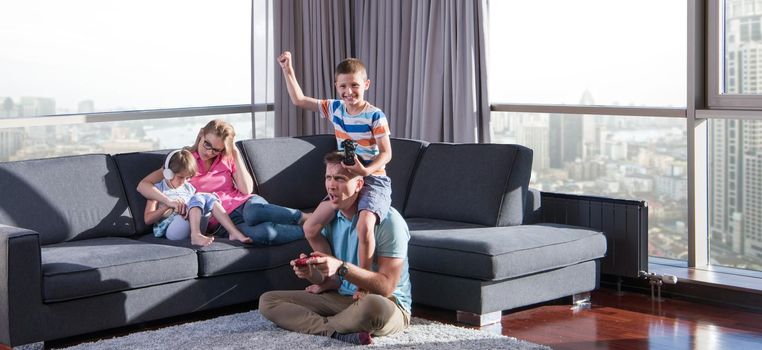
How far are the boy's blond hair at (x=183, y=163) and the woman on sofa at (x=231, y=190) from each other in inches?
3.3

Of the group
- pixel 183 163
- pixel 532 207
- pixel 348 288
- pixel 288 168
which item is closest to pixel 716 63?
pixel 532 207

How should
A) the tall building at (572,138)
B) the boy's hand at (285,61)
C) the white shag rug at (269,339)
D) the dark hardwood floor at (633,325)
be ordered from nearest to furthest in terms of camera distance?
the white shag rug at (269,339), the dark hardwood floor at (633,325), the boy's hand at (285,61), the tall building at (572,138)

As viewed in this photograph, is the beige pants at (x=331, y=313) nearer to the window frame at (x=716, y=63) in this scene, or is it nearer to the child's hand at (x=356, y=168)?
the child's hand at (x=356, y=168)

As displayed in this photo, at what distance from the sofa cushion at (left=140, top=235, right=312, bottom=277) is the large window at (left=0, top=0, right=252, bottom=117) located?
4.14 feet

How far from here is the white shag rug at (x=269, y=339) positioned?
13.3 ft

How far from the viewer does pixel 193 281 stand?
4.56 m

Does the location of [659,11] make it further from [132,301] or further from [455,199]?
[132,301]

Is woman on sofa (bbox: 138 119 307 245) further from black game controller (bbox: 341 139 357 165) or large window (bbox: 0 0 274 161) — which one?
large window (bbox: 0 0 274 161)

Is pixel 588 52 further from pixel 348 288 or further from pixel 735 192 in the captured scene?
pixel 348 288

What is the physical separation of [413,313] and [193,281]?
1033mm

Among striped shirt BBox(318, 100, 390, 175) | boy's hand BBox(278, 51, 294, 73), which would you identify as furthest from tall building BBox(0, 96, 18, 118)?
striped shirt BBox(318, 100, 390, 175)

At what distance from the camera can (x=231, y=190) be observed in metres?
5.14

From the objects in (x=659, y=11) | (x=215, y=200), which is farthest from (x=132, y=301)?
(x=659, y=11)

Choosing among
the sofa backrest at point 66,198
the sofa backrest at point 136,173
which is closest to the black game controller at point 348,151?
the sofa backrest at point 136,173
